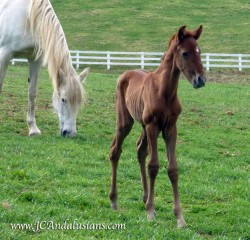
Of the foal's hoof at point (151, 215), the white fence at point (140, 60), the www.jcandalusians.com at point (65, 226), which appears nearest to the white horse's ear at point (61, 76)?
the foal's hoof at point (151, 215)

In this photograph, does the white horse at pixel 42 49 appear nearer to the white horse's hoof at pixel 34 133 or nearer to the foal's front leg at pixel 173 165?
the white horse's hoof at pixel 34 133

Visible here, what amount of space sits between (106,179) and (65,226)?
241 centimetres

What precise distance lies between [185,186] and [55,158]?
2062mm

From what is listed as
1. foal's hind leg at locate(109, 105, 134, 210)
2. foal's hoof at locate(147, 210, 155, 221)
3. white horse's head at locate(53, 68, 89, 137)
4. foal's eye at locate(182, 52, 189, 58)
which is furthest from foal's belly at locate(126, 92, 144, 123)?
white horse's head at locate(53, 68, 89, 137)

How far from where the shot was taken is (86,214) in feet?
20.9

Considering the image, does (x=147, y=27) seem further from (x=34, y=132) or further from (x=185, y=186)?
(x=185, y=186)

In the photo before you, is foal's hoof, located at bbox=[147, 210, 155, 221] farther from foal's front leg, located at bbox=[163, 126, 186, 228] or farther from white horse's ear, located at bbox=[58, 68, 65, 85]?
white horse's ear, located at bbox=[58, 68, 65, 85]

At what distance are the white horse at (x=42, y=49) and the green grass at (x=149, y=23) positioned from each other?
27.8 meters

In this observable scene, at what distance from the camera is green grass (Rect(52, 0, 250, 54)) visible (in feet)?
133

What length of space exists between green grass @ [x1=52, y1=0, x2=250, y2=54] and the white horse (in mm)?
27761

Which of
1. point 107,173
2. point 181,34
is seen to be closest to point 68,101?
point 107,173

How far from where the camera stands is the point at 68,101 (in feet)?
34.8

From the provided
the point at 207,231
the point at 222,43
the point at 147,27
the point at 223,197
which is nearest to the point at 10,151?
the point at 223,197

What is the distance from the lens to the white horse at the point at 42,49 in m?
10.6
